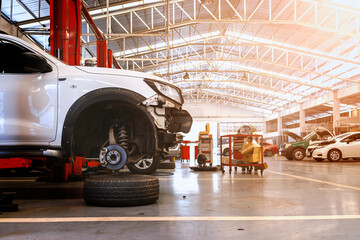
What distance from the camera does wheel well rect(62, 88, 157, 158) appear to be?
3.40 metres

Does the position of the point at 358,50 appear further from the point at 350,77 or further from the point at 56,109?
the point at 56,109

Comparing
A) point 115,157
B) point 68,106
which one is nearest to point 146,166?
point 115,157

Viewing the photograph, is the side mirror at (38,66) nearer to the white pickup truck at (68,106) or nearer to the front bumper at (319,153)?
the white pickup truck at (68,106)

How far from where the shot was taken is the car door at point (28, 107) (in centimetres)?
336

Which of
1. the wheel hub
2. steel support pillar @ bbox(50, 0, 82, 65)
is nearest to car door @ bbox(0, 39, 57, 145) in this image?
the wheel hub

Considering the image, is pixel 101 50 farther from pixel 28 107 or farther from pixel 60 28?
pixel 28 107

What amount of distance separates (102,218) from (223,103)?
124 ft

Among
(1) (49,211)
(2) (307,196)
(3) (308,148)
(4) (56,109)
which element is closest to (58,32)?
(4) (56,109)

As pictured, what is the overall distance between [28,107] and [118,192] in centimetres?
128

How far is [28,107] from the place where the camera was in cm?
337

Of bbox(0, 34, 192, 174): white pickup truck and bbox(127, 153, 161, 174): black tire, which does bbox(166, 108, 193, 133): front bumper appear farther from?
bbox(127, 153, 161, 174): black tire

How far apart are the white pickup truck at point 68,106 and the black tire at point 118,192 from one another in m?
0.18

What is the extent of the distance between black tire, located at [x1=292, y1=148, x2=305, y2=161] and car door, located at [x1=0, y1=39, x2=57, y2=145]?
1391cm

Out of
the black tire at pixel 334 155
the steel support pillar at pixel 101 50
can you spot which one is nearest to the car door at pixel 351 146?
the black tire at pixel 334 155
